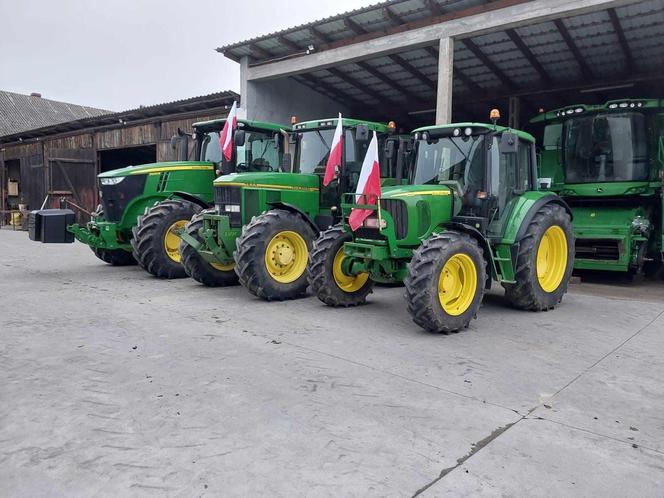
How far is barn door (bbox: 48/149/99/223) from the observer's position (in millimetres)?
19859

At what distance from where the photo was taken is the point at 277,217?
7.14 m

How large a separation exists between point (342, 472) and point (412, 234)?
139 inches

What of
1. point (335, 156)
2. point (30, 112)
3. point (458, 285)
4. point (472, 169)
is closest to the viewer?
point (458, 285)

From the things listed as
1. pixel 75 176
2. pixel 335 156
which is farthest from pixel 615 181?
pixel 75 176

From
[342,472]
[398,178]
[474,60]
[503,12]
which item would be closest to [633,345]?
[398,178]

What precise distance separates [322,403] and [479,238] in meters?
3.14

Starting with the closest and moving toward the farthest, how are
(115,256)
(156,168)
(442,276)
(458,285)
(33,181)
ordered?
1. (442,276)
2. (458,285)
3. (156,168)
4. (115,256)
5. (33,181)

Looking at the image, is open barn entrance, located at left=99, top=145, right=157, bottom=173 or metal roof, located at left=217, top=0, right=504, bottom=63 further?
open barn entrance, located at left=99, top=145, right=157, bottom=173

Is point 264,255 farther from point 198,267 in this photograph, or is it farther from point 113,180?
point 113,180

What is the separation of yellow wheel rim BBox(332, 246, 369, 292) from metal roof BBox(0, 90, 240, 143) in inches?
369

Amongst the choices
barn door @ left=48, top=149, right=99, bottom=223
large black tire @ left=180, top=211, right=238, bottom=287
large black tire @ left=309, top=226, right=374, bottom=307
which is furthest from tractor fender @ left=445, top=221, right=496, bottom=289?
barn door @ left=48, top=149, right=99, bottom=223

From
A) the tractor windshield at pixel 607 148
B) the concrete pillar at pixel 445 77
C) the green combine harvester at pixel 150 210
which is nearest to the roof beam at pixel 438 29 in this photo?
the concrete pillar at pixel 445 77

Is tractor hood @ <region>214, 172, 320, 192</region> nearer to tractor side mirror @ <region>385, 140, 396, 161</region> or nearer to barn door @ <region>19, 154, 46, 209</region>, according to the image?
tractor side mirror @ <region>385, 140, 396, 161</region>

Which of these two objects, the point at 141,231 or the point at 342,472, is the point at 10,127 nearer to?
the point at 141,231
